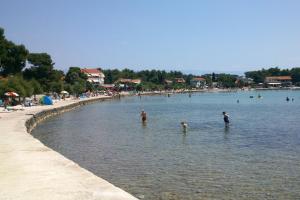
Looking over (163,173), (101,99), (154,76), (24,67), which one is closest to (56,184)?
(163,173)

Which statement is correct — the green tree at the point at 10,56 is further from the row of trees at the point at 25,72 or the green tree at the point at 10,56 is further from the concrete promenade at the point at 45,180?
the concrete promenade at the point at 45,180

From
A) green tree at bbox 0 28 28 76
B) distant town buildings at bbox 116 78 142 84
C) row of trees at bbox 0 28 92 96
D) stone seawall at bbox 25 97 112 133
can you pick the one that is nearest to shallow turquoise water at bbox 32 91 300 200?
stone seawall at bbox 25 97 112 133

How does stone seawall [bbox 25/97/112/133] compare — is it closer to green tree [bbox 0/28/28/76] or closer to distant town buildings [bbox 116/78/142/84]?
green tree [bbox 0/28/28/76]

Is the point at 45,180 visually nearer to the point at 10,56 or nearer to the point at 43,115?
the point at 43,115

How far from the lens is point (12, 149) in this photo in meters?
17.6

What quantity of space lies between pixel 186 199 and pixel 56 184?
3934mm

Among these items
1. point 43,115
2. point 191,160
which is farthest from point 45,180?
point 43,115

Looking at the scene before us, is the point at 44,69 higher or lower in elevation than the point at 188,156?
higher

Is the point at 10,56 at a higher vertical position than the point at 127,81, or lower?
higher

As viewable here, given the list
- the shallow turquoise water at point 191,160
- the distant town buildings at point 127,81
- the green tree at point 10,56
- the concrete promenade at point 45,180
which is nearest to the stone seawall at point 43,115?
the shallow turquoise water at point 191,160

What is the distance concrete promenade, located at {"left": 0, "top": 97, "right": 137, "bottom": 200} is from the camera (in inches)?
413

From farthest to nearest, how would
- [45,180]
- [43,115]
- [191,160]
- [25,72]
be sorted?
[25,72] < [43,115] < [191,160] < [45,180]

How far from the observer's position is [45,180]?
1207cm

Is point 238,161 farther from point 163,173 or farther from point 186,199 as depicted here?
point 186,199
